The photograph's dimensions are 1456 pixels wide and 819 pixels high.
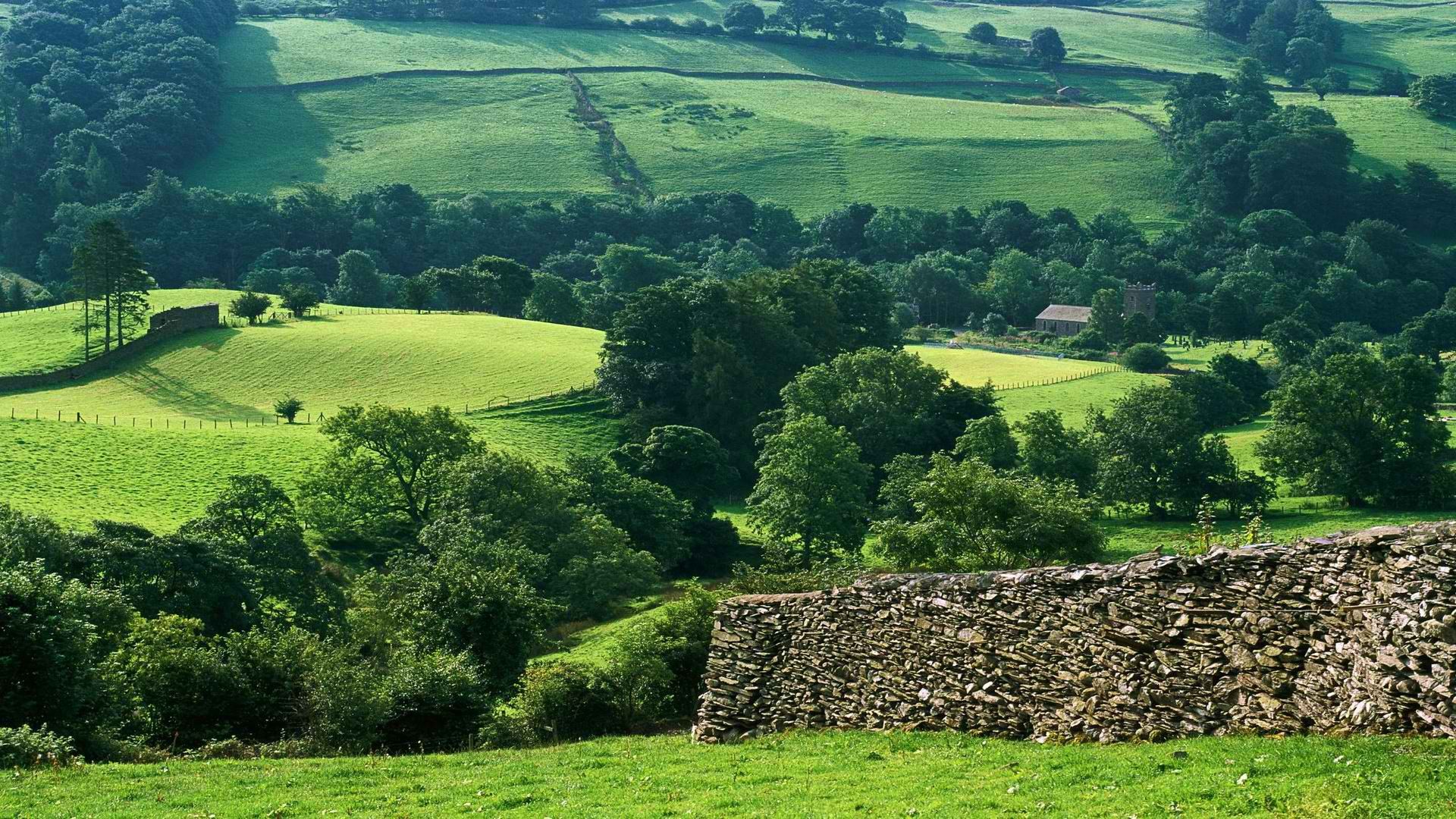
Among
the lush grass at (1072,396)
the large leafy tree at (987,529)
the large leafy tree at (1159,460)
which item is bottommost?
the lush grass at (1072,396)

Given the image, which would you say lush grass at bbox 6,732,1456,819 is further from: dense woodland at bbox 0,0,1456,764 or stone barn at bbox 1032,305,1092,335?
stone barn at bbox 1032,305,1092,335

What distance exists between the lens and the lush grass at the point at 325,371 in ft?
319

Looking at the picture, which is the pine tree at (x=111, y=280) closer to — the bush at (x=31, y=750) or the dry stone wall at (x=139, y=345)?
the dry stone wall at (x=139, y=345)

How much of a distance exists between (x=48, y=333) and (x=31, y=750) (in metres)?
99.7

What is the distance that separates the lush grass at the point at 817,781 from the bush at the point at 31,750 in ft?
3.47

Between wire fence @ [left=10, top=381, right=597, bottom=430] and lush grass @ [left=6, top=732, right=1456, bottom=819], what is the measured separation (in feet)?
205

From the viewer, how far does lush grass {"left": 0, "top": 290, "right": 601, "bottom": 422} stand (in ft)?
319

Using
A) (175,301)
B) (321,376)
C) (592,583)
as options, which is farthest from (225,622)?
(175,301)

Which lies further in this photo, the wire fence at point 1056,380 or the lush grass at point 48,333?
the wire fence at point 1056,380

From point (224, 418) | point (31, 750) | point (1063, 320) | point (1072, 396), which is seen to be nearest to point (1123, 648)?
point (31, 750)

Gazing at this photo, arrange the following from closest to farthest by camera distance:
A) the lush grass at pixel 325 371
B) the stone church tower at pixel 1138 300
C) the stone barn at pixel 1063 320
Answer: the lush grass at pixel 325 371 < the stone barn at pixel 1063 320 < the stone church tower at pixel 1138 300

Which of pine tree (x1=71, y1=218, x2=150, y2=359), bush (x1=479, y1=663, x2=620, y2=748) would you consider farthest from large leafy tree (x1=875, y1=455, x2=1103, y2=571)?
pine tree (x1=71, y1=218, x2=150, y2=359)

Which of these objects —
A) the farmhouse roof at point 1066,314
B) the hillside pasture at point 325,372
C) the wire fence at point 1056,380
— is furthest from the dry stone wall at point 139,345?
the farmhouse roof at point 1066,314

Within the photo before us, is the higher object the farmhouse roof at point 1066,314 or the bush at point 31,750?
the bush at point 31,750
